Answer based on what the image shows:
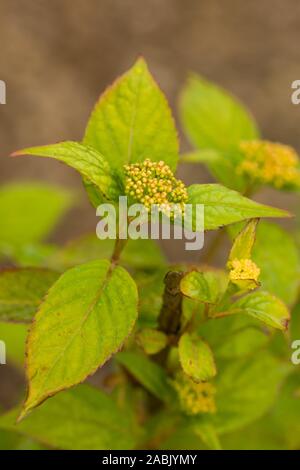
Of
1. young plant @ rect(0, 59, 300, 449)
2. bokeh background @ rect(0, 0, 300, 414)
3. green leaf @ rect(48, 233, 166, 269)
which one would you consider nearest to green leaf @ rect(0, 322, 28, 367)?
young plant @ rect(0, 59, 300, 449)

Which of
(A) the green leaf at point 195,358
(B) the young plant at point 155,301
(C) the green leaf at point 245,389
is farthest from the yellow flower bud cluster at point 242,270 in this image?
(C) the green leaf at point 245,389

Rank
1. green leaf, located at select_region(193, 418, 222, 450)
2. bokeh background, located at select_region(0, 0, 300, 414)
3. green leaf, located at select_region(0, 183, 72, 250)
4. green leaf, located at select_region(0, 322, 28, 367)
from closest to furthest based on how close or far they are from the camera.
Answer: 1. green leaf, located at select_region(193, 418, 222, 450)
2. green leaf, located at select_region(0, 322, 28, 367)
3. green leaf, located at select_region(0, 183, 72, 250)
4. bokeh background, located at select_region(0, 0, 300, 414)

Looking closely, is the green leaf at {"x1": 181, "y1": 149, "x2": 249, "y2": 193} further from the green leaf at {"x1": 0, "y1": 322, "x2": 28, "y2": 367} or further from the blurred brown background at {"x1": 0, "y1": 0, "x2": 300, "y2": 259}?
the blurred brown background at {"x1": 0, "y1": 0, "x2": 300, "y2": 259}

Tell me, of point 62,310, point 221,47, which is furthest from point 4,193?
point 221,47

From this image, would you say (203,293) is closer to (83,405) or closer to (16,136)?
(83,405)

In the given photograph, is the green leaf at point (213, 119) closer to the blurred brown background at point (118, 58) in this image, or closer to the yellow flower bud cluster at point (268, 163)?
the yellow flower bud cluster at point (268, 163)

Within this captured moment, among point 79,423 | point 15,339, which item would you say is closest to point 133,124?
point 79,423
